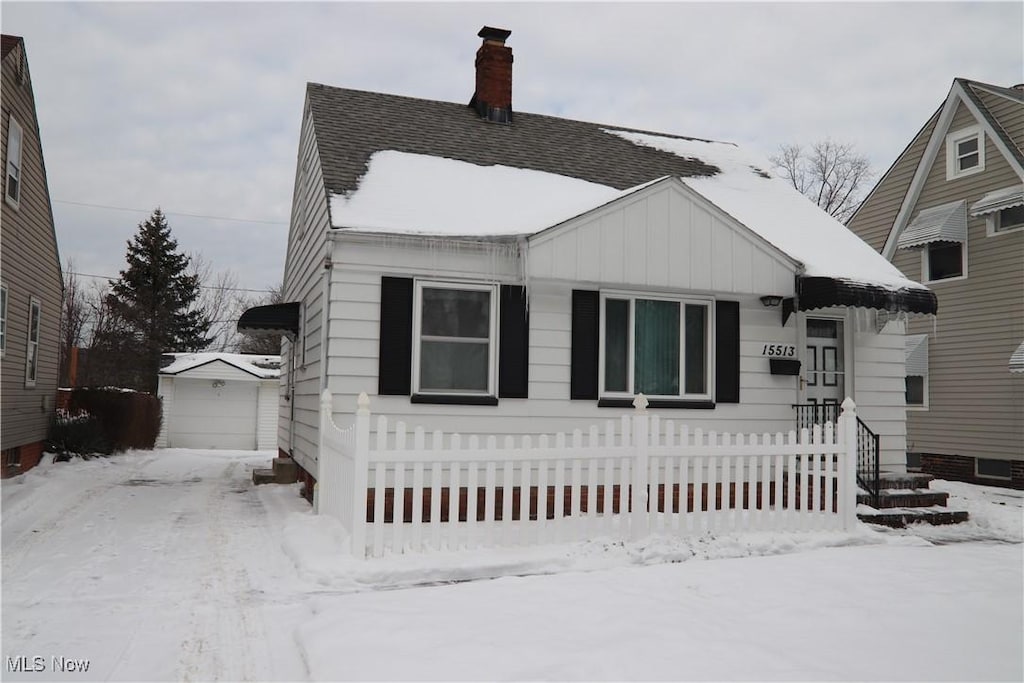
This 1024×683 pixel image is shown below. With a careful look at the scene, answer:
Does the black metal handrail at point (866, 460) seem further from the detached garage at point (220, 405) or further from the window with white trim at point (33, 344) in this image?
the detached garage at point (220, 405)

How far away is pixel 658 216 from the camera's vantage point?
9.14 m

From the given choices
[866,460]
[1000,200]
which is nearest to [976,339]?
[1000,200]

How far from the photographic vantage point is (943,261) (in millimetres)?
16641

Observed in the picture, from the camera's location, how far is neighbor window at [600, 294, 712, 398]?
944 cm

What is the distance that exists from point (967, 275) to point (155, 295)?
1219 inches

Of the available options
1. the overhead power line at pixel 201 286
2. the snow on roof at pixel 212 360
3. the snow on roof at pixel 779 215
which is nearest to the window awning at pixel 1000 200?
the snow on roof at pixel 779 215

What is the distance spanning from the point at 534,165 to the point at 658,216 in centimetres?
267

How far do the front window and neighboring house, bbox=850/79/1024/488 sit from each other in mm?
16862

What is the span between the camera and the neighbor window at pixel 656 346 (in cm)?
944

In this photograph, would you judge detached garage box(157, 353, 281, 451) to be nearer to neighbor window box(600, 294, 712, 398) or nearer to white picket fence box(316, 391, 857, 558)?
white picket fence box(316, 391, 857, 558)

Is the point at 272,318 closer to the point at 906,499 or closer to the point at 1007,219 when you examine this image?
the point at 906,499

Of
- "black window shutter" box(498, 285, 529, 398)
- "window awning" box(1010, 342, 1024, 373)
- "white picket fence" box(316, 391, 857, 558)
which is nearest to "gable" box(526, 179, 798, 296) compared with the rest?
"black window shutter" box(498, 285, 529, 398)

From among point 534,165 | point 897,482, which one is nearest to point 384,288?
point 534,165

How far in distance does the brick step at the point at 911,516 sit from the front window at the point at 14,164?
12809 millimetres
